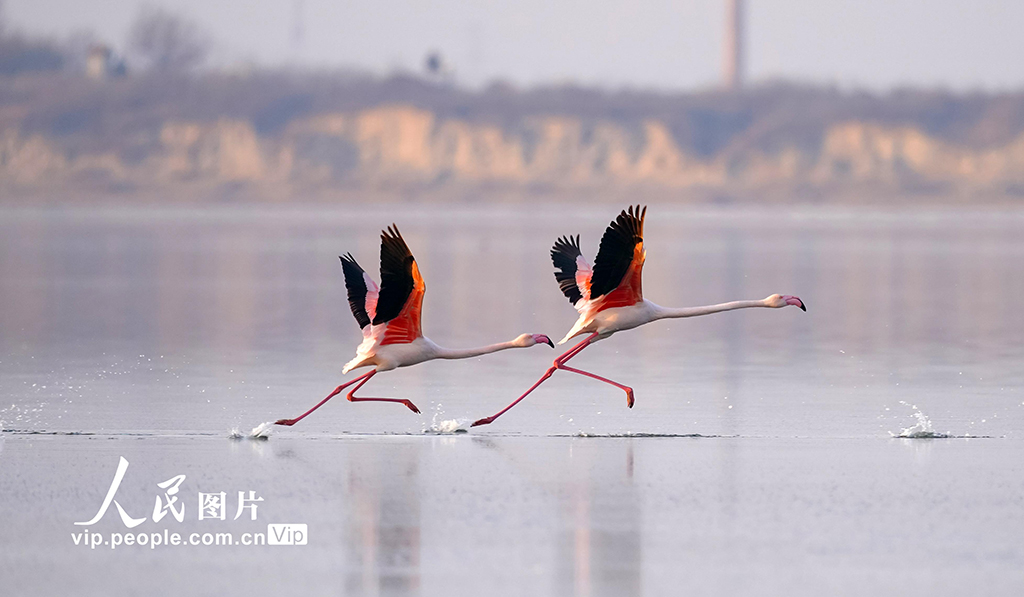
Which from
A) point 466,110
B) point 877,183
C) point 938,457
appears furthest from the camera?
point 466,110

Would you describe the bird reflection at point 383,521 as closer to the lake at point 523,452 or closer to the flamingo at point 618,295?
the lake at point 523,452

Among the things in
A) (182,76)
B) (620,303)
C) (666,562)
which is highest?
(182,76)

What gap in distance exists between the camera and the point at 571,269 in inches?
442

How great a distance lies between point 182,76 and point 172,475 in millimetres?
87141

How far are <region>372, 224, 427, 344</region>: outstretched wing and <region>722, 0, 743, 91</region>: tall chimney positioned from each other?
90.3m

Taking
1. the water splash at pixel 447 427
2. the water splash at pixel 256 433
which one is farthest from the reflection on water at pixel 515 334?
the water splash at pixel 256 433

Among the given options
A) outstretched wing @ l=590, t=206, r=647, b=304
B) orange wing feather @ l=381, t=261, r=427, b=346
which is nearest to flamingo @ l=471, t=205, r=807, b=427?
outstretched wing @ l=590, t=206, r=647, b=304

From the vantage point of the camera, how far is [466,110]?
3622 inches

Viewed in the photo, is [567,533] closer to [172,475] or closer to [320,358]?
[172,475]

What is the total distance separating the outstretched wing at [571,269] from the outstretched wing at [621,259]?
445 millimetres

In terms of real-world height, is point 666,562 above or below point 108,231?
below

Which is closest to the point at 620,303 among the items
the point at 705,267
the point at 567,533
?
the point at 567,533

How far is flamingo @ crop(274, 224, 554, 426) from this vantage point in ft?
32.5

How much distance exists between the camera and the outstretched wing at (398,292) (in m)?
9.87
